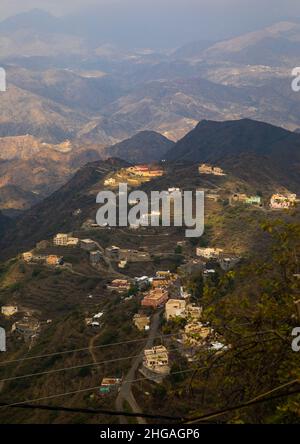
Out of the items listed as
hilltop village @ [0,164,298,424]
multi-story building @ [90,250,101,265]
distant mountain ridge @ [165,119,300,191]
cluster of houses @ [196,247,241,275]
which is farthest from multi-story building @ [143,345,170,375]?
distant mountain ridge @ [165,119,300,191]

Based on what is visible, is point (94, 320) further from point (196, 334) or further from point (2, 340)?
point (196, 334)

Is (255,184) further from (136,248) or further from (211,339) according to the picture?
(211,339)

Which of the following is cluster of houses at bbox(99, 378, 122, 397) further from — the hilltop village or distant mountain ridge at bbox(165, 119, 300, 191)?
distant mountain ridge at bbox(165, 119, 300, 191)

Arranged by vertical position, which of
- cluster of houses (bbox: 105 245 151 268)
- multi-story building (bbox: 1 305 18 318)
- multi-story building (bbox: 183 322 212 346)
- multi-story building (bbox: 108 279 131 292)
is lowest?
multi-story building (bbox: 1 305 18 318)

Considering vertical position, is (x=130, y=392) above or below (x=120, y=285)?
above

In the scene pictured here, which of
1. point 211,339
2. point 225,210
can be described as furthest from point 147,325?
point 225,210

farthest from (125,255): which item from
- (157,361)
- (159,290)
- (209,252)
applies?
(157,361)

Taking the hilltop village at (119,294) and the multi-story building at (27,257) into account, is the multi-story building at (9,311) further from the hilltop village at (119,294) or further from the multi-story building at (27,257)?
the multi-story building at (27,257)

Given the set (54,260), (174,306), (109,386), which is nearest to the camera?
(109,386)
